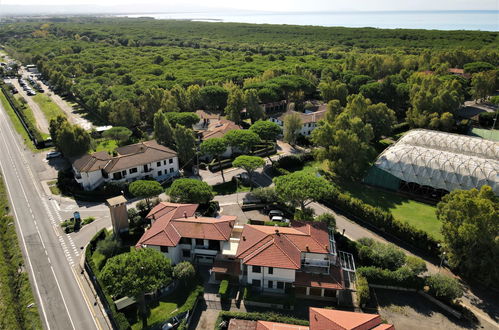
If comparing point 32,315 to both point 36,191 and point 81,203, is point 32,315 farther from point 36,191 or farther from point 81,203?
point 36,191

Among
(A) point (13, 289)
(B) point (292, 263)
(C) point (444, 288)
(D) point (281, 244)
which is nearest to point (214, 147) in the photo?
(D) point (281, 244)

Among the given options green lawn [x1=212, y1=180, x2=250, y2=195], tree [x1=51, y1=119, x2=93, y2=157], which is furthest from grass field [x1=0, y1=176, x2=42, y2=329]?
green lawn [x1=212, y1=180, x2=250, y2=195]

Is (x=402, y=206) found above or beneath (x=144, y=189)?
beneath

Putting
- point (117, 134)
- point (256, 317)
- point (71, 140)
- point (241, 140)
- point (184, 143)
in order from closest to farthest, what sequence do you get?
point (256, 317)
point (184, 143)
point (241, 140)
point (71, 140)
point (117, 134)

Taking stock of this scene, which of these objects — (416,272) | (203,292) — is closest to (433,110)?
(416,272)

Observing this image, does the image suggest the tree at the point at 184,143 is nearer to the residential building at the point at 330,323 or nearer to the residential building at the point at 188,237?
the residential building at the point at 188,237

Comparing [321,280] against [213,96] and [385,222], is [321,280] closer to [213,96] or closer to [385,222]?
[385,222]
